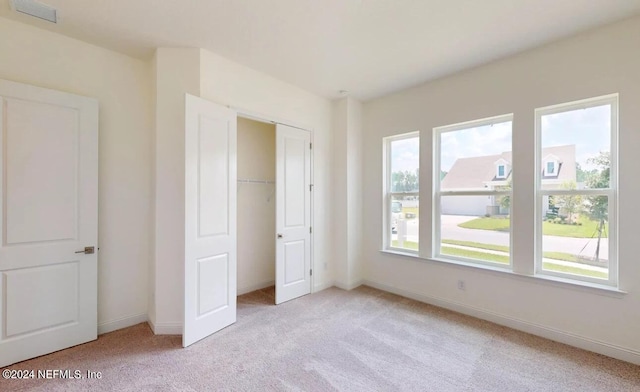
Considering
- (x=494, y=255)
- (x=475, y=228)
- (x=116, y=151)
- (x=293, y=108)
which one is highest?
(x=293, y=108)

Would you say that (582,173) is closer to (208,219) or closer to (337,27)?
(337,27)

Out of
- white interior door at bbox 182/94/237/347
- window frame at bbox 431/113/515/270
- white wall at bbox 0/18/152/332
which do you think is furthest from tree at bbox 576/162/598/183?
white wall at bbox 0/18/152/332

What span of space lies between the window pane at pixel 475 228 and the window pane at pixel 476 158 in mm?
119

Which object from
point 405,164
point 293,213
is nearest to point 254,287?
point 293,213

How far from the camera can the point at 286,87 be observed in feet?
11.5

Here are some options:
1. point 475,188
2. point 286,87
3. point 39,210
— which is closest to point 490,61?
point 475,188

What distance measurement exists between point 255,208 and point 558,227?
372 cm

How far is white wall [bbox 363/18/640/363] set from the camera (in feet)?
7.33

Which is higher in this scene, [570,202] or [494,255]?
[570,202]

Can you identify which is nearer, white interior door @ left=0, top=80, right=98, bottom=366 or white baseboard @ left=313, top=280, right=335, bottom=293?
white interior door @ left=0, top=80, right=98, bottom=366

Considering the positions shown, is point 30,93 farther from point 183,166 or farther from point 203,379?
point 203,379

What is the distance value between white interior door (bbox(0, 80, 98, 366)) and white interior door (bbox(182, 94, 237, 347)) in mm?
937

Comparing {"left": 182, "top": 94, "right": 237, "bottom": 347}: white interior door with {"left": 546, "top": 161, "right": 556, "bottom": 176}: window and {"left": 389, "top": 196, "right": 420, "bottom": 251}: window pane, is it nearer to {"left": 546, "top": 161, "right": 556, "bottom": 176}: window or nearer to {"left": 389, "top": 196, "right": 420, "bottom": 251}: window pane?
{"left": 389, "top": 196, "right": 420, "bottom": 251}: window pane

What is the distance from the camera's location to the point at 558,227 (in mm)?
2656
